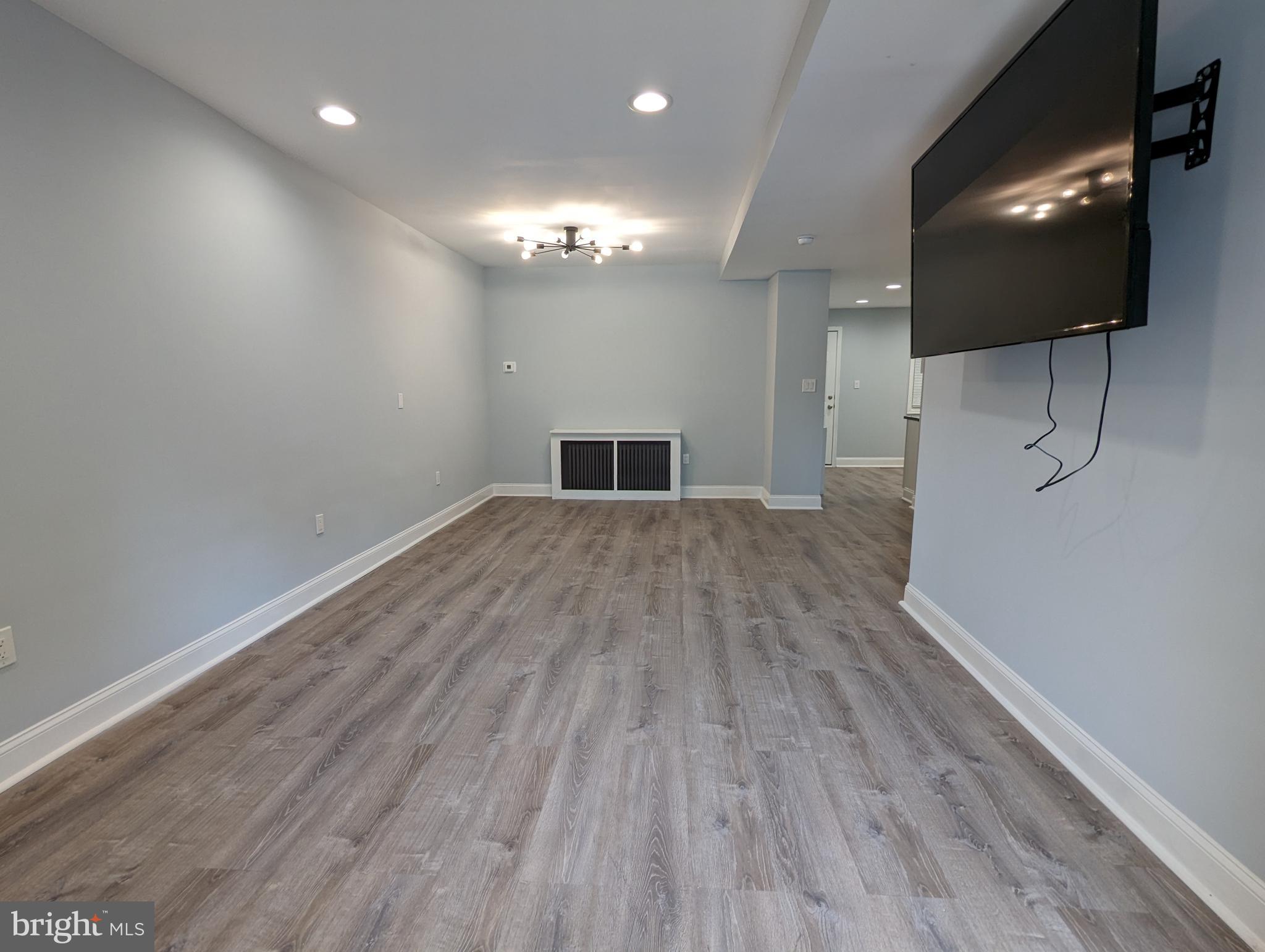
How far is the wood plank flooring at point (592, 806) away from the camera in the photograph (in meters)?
1.25

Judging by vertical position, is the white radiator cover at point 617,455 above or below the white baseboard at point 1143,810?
above

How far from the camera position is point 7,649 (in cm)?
169

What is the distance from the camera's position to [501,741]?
1894 millimetres

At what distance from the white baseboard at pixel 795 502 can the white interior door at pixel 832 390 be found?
2769mm

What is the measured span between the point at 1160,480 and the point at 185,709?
3309 millimetres

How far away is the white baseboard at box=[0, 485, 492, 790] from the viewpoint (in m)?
1.74

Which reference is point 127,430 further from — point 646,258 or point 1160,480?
point 646,258

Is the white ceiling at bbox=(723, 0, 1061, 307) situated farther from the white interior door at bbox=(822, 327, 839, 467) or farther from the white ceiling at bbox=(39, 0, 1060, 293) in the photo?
the white interior door at bbox=(822, 327, 839, 467)

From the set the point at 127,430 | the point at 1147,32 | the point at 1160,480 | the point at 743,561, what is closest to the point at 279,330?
the point at 127,430

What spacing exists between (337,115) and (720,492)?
4572 millimetres

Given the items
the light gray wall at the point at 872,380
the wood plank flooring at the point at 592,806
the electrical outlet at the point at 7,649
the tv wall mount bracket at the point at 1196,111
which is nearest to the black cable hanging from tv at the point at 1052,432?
the tv wall mount bracket at the point at 1196,111

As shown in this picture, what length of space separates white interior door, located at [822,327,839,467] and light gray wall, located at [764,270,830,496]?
2716 mm

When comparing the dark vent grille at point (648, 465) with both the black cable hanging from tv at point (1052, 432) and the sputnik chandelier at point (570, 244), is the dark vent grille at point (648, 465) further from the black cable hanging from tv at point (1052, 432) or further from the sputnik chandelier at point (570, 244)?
the black cable hanging from tv at point (1052, 432)

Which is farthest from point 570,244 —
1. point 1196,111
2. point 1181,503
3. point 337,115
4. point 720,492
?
point 1181,503
